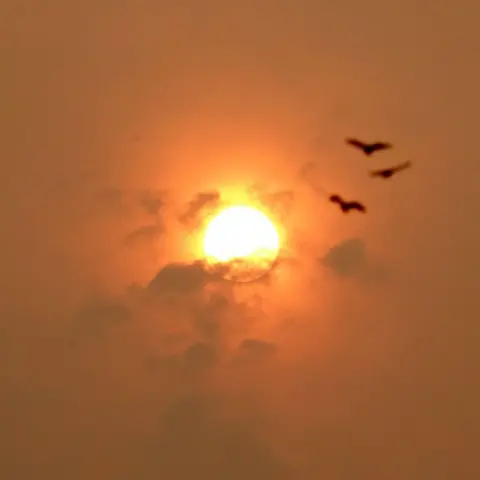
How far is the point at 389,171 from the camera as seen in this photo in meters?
1.50

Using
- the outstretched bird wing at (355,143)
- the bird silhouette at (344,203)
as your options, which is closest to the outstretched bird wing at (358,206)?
the bird silhouette at (344,203)

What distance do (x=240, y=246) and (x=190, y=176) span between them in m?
0.16

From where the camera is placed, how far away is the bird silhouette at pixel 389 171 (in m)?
1.50

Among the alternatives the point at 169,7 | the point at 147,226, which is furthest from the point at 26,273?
the point at 169,7

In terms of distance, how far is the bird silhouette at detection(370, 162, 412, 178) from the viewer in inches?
59.2

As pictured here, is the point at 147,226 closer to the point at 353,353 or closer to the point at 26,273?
the point at 26,273

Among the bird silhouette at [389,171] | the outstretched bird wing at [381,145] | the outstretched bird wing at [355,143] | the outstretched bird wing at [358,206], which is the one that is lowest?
the outstretched bird wing at [358,206]

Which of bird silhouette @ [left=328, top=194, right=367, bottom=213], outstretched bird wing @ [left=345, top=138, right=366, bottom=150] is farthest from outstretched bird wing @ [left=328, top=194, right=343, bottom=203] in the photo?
outstretched bird wing @ [left=345, top=138, right=366, bottom=150]

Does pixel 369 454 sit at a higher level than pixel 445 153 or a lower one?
lower

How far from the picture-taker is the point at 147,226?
156cm

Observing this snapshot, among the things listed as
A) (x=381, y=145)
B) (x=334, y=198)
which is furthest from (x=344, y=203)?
(x=381, y=145)

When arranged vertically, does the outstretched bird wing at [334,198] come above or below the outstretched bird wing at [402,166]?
below

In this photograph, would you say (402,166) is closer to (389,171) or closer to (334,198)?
(389,171)

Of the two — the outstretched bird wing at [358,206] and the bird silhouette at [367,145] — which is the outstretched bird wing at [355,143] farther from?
the outstretched bird wing at [358,206]
